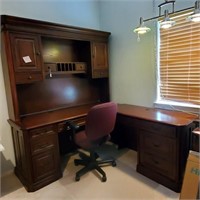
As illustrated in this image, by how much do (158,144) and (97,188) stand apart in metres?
0.90

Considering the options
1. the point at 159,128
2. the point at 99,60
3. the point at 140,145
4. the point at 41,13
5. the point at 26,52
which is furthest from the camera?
the point at 99,60

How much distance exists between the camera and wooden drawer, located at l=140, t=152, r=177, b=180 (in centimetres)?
198

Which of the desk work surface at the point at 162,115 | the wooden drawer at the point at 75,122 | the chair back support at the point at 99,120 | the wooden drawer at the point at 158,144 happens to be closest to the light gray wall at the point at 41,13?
the wooden drawer at the point at 75,122

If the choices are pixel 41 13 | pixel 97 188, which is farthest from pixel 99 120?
pixel 41 13

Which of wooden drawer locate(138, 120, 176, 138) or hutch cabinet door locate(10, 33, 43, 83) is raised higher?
hutch cabinet door locate(10, 33, 43, 83)

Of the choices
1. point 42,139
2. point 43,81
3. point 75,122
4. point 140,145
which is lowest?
point 140,145

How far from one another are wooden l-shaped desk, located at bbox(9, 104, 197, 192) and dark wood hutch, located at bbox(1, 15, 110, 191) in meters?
0.01

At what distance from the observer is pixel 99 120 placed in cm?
205

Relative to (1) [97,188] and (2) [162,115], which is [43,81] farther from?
(2) [162,115]

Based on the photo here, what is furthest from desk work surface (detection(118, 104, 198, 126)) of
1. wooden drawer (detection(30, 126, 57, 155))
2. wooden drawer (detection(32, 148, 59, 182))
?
wooden drawer (detection(32, 148, 59, 182))

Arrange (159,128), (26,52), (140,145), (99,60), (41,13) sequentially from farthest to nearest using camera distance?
1. (99,60)
2. (41,13)
3. (140,145)
4. (26,52)
5. (159,128)

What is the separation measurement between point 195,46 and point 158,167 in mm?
1519

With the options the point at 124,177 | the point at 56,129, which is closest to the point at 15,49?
the point at 56,129

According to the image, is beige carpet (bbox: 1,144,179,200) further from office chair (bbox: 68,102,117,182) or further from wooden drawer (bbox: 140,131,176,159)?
wooden drawer (bbox: 140,131,176,159)
